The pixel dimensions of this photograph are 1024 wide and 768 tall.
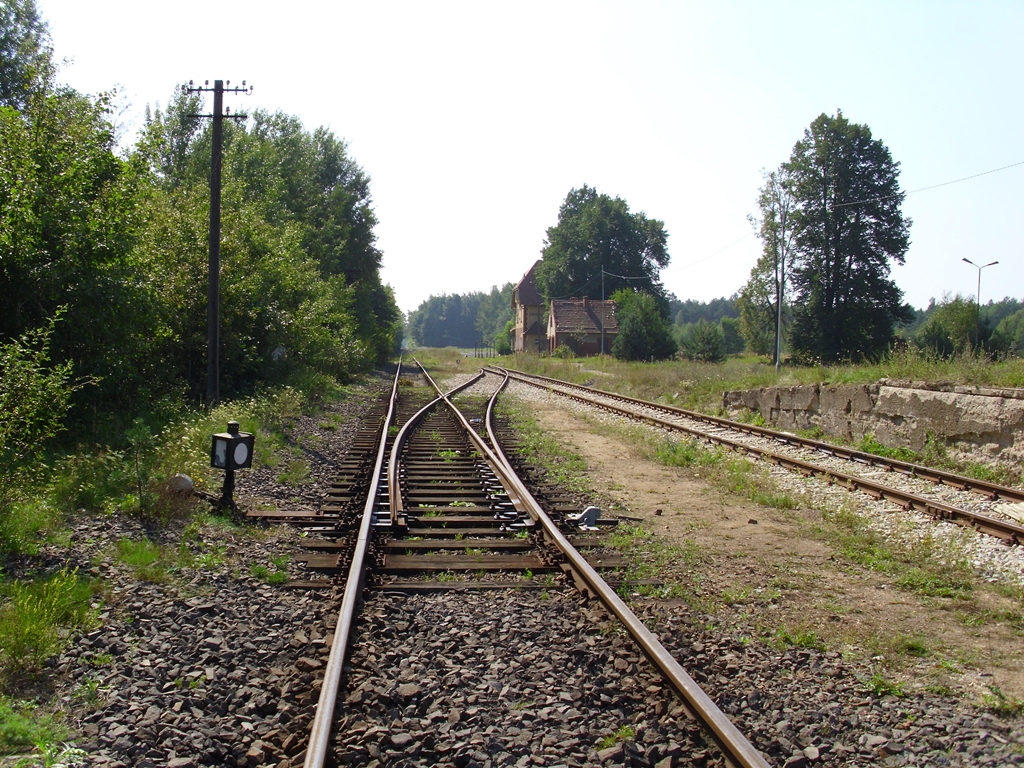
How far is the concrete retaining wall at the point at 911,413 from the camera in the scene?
10.8 meters

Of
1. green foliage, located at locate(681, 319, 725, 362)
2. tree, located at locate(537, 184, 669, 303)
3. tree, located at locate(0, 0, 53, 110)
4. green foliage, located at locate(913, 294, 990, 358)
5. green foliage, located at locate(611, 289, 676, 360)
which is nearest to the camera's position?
tree, located at locate(0, 0, 53, 110)

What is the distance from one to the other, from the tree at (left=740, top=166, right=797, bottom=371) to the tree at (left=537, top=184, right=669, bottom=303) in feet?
75.4

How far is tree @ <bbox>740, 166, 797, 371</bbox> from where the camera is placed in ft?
175

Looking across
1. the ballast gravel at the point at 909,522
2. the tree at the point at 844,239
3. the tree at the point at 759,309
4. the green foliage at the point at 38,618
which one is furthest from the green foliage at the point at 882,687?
the tree at the point at 759,309

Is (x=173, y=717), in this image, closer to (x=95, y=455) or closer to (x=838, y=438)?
(x=95, y=455)

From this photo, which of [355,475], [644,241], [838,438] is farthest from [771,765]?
[644,241]

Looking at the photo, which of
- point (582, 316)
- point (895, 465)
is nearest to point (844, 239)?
point (582, 316)

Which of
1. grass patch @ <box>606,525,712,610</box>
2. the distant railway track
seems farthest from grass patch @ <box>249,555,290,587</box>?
the distant railway track

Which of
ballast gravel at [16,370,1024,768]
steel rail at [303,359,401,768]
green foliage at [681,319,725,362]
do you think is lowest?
ballast gravel at [16,370,1024,768]

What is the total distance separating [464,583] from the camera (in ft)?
18.6

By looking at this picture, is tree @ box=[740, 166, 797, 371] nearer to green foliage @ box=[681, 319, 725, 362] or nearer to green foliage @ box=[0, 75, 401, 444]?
green foliage @ box=[681, 319, 725, 362]

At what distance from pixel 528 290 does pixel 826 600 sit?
Result: 8432cm

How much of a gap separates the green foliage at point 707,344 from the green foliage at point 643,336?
8.50 ft

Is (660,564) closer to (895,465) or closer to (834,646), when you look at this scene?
(834,646)
